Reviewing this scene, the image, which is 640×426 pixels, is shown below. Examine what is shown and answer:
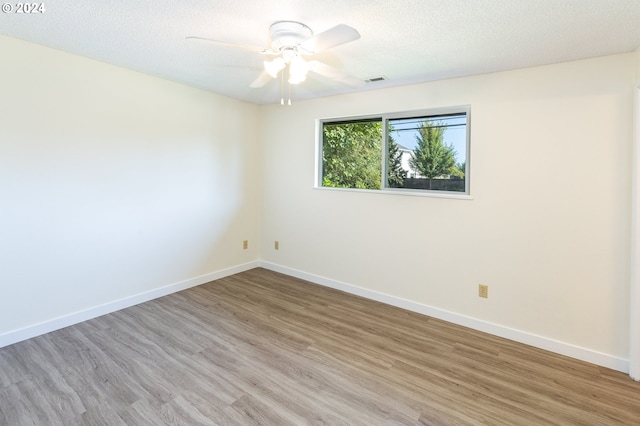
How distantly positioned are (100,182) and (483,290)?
3.53 m

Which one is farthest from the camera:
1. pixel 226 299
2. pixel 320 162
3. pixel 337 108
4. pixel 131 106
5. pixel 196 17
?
pixel 320 162

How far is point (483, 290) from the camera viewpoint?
9.20 ft

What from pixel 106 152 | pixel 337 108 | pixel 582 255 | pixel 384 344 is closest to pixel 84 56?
pixel 106 152

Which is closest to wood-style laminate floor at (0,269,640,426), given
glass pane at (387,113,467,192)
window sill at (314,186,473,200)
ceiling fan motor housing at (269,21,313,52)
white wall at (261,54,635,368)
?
white wall at (261,54,635,368)

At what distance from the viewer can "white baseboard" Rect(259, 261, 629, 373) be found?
2.32 metres

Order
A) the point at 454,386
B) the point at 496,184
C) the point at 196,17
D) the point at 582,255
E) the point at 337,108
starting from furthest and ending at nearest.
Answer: the point at 337,108 → the point at 496,184 → the point at 582,255 → the point at 454,386 → the point at 196,17

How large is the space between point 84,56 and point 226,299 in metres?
2.53

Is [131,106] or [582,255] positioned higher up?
[131,106]

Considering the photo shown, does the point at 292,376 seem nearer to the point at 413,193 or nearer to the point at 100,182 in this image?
the point at 413,193

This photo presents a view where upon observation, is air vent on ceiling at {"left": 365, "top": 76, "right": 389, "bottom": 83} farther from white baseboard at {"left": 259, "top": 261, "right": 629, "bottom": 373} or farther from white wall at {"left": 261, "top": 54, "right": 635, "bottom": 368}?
white baseboard at {"left": 259, "top": 261, "right": 629, "bottom": 373}

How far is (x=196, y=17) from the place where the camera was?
1.90m

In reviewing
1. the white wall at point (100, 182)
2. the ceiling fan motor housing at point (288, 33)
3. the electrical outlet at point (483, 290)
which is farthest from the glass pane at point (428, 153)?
the white wall at point (100, 182)

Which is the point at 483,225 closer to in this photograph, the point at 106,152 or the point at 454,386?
the point at 454,386

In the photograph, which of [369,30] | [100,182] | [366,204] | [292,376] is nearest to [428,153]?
[366,204]
